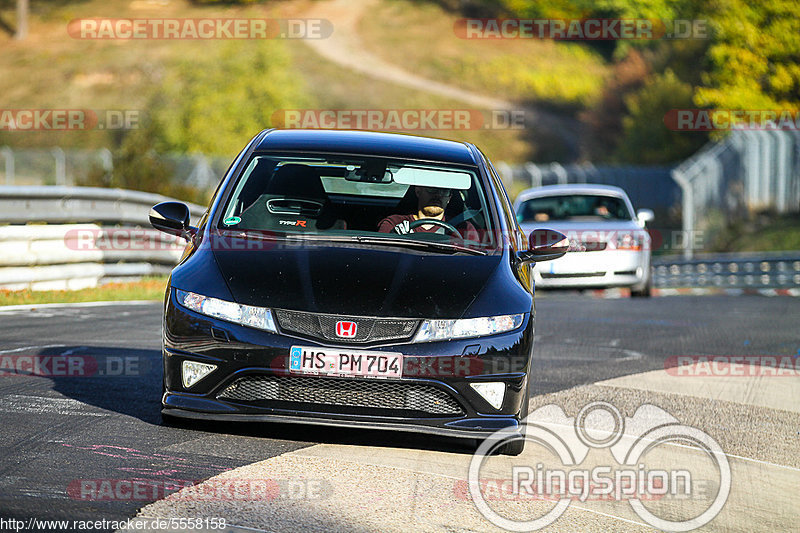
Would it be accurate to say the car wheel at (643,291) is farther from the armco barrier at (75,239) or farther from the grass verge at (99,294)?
the grass verge at (99,294)

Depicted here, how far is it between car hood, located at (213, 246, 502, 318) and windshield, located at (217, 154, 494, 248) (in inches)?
13.8

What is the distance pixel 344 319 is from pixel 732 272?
19.1 metres

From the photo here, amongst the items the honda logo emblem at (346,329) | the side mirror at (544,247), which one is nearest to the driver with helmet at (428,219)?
the side mirror at (544,247)

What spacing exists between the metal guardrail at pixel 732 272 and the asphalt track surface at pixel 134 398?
29.6 feet

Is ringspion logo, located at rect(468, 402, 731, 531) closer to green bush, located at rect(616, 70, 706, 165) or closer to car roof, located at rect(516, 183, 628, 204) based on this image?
car roof, located at rect(516, 183, 628, 204)

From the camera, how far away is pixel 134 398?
24.1ft

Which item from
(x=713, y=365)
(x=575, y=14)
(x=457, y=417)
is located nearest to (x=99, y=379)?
(x=457, y=417)

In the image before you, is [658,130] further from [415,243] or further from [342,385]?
[342,385]

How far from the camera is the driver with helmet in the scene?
23.4 feet

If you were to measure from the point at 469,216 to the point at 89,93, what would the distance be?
220ft

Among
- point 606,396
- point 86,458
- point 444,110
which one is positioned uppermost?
point 86,458

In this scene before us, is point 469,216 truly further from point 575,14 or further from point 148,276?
point 575,14

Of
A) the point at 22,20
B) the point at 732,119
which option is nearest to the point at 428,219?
the point at 732,119

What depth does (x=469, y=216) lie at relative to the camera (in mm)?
7320
